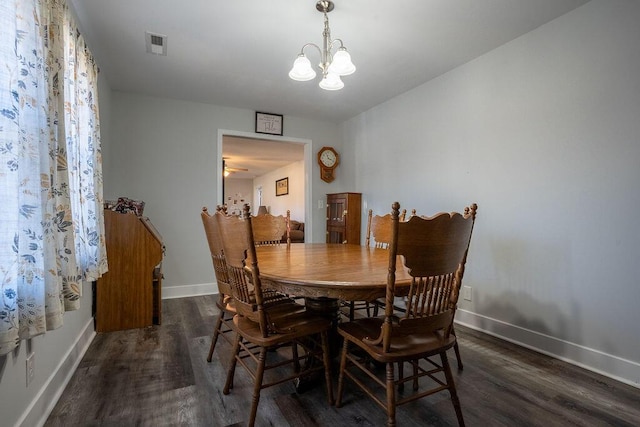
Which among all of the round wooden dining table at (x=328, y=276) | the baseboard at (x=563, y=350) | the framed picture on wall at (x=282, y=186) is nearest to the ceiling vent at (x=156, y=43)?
the round wooden dining table at (x=328, y=276)

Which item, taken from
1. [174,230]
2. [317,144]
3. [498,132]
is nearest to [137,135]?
[174,230]

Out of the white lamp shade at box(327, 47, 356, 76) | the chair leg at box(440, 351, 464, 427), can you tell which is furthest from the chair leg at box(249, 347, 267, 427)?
the white lamp shade at box(327, 47, 356, 76)

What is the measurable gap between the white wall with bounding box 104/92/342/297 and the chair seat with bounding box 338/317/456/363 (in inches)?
110

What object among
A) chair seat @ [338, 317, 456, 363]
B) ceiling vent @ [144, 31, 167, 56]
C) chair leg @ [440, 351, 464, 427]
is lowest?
chair leg @ [440, 351, 464, 427]

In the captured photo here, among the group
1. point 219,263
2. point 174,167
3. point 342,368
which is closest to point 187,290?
point 174,167

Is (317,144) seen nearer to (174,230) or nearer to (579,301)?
(174,230)

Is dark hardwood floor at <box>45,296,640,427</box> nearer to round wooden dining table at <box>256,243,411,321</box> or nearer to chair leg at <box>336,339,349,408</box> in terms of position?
chair leg at <box>336,339,349,408</box>

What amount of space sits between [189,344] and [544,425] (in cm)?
225

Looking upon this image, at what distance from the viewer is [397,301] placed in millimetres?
3379

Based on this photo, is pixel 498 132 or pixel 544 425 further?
pixel 498 132

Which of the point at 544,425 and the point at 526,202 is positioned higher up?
the point at 526,202

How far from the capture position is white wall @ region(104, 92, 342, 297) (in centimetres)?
357

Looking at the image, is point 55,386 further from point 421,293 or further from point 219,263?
point 421,293

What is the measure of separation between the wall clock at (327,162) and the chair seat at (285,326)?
116 inches
